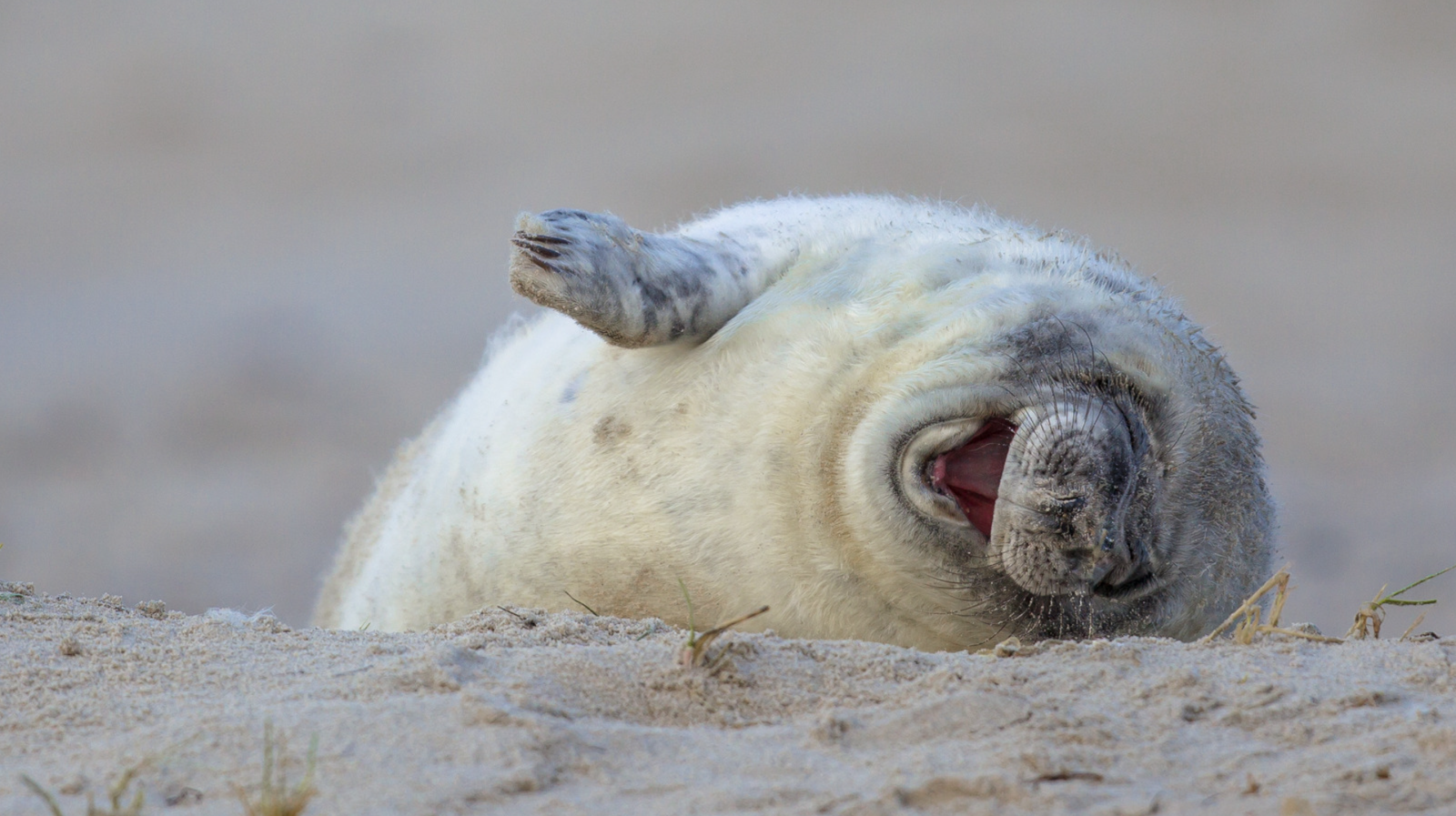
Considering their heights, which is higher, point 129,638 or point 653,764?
point 129,638

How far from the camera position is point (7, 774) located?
177cm

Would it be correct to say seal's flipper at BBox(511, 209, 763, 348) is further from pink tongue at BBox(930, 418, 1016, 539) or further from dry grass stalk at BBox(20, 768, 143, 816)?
dry grass stalk at BBox(20, 768, 143, 816)

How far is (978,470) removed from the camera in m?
3.17

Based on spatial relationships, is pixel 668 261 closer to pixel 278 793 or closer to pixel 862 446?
pixel 862 446

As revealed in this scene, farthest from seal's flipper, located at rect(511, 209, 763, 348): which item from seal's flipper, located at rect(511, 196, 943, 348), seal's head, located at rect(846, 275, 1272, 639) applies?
seal's head, located at rect(846, 275, 1272, 639)

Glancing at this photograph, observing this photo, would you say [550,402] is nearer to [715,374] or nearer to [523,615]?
[715,374]

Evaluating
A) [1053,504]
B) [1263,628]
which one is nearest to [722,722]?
[1053,504]

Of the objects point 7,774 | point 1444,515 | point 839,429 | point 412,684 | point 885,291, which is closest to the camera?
point 7,774

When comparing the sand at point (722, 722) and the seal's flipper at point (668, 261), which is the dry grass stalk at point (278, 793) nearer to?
the sand at point (722, 722)

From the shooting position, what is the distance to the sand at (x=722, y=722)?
5.52 ft

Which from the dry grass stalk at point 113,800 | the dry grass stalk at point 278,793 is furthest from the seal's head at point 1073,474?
the dry grass stalk at point 113,800

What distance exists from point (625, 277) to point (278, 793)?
6.80 feet

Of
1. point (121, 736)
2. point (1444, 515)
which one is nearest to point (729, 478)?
point (121, 736)

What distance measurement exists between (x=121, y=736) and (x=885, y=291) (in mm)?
2155
